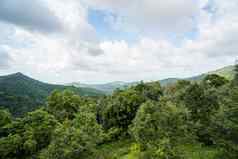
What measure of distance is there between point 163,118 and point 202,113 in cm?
1416

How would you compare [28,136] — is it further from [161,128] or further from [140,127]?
[161,128]

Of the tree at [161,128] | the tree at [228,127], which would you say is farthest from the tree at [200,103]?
the tree at [161,128]

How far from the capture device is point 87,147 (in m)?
31.4

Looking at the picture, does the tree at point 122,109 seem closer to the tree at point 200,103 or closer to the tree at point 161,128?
the tree at point 200,103

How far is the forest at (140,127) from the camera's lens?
20281 mm

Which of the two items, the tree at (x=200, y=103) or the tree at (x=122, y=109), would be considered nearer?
the tree at (x=200, y=103)

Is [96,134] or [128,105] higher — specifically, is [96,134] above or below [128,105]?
below

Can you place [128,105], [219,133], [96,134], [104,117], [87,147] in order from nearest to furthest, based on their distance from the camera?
[219,133] < [87,147] < [96,134] < [128,105] < [104,117]

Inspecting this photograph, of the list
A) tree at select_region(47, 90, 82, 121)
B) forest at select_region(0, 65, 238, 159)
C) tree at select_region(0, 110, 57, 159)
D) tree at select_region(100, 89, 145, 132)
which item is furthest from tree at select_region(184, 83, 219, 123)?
tree at select_region(47, 90, 82, 121)

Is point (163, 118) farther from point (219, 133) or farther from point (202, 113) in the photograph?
point (202, 113)

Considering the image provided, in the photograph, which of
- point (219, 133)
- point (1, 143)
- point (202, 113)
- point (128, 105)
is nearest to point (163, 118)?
point (219, 133)

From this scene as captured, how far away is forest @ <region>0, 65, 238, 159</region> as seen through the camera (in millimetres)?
20281

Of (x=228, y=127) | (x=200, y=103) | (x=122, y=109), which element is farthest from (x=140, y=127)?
(x=122, y=109)

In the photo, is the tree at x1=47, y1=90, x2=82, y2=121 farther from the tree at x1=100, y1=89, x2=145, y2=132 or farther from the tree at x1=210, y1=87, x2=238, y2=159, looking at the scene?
the tree at x1=210, y1=87, x2=238, y2=159
